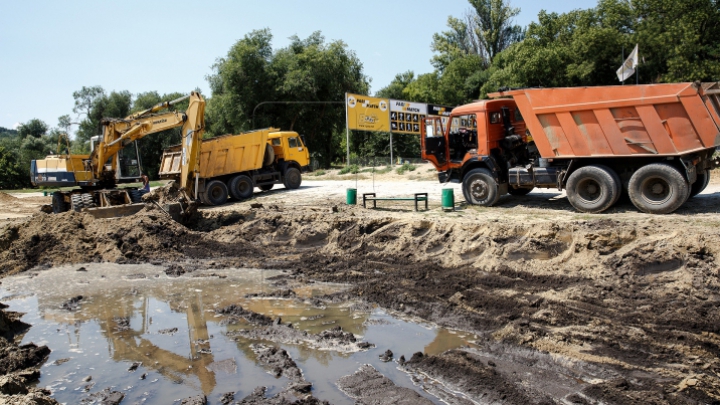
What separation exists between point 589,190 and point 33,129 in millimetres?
63577

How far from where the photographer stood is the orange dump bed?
11086 millimetres

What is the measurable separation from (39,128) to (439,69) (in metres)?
44.8

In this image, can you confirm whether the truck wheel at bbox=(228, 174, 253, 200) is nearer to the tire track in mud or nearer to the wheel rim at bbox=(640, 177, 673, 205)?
the tire track in mud

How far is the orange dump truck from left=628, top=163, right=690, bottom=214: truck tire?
0.02 metres

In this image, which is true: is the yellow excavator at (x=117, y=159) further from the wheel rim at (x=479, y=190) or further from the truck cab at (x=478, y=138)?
the wheel rim at (x=479, y=190)

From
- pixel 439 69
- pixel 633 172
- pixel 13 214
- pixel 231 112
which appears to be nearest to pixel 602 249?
pixel 633 172

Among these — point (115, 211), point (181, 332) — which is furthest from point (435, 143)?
point (181, 332)

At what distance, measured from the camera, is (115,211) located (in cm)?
1435

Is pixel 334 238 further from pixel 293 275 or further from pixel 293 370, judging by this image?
pixel 293 370

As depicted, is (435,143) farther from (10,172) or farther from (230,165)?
(10,172)

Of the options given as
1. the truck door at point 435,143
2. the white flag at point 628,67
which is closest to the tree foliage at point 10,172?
the truck door at point 435,143

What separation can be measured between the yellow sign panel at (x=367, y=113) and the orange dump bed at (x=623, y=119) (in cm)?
1773

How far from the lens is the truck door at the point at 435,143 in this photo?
15.0 meters

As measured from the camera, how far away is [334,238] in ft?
41.5
